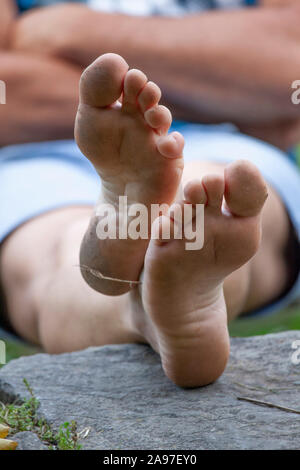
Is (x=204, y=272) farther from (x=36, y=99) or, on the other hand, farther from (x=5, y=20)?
(x=5, y=20)

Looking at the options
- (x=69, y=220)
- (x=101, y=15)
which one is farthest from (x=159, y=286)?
(x=101, y=15)

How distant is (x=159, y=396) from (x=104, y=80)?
1.27 ft

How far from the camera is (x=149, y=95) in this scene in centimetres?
72

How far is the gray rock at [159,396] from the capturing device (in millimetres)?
700

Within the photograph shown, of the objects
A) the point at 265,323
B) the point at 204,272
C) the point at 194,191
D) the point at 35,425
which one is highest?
the point at 194,191

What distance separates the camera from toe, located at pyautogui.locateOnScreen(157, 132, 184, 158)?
0.73m

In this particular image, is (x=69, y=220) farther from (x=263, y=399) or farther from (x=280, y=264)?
(x=263, y=399)

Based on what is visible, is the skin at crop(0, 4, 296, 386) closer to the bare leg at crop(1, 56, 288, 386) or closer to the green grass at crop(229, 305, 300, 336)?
the bare leg at crop(1, 56, 288, 386)

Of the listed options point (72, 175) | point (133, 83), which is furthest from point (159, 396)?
point (72, 175)

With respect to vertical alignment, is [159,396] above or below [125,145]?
below

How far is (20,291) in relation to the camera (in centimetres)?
118

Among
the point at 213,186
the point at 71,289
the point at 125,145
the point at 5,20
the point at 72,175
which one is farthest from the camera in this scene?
the point at 5,20

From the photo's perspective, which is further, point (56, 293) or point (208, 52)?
point (208, 52)

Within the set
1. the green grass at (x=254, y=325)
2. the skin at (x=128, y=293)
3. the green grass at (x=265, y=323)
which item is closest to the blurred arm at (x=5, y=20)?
the skin at (x=128, y=293)
